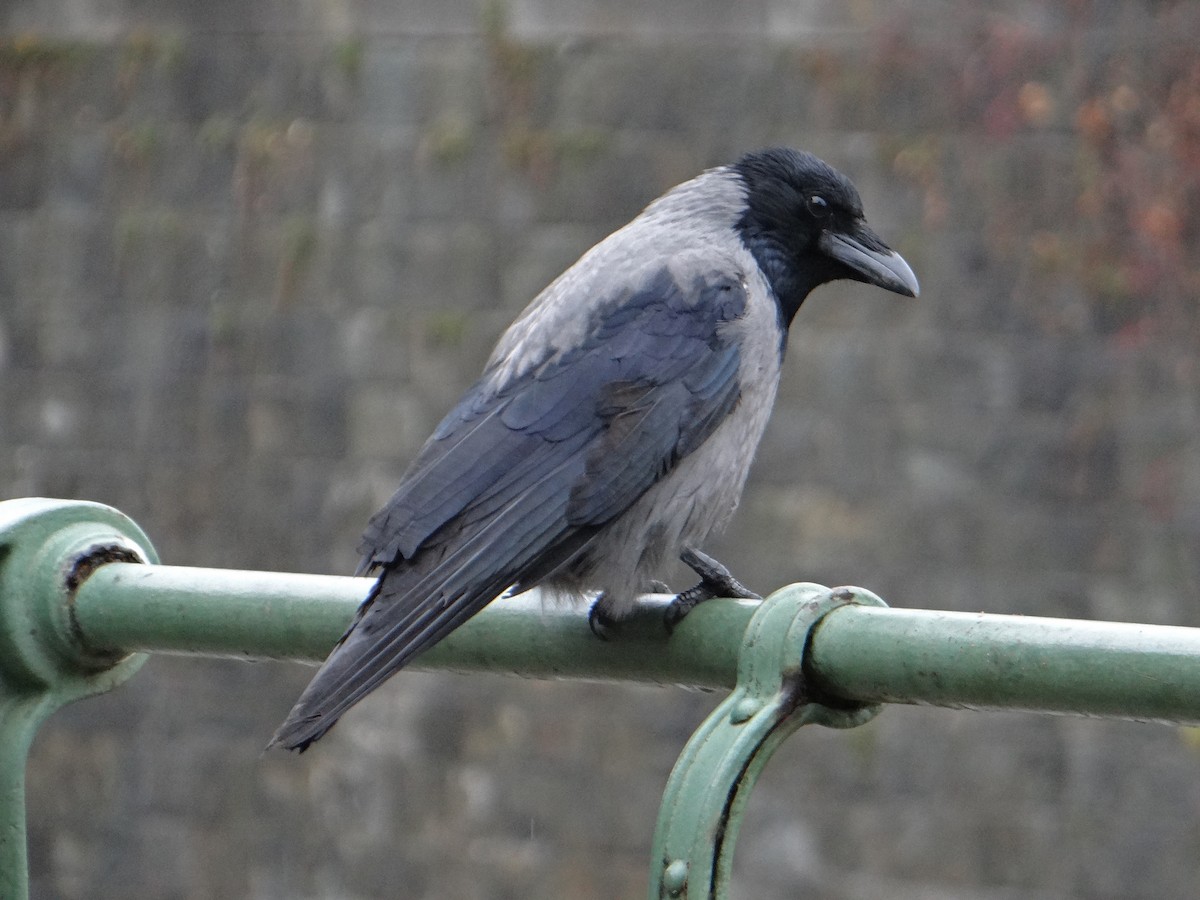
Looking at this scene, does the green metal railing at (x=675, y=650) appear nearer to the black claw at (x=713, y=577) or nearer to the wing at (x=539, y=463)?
the wing at (x=539, y=463)

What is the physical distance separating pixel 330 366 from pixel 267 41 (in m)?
1.38

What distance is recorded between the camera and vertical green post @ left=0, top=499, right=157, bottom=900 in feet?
6.59

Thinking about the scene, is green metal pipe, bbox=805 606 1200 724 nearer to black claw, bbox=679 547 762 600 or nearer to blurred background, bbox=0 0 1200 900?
black claw, bbox=679 547 762 600

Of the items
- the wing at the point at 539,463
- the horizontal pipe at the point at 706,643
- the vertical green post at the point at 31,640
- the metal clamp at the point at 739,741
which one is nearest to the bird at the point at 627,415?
the wing at the point at 539,463

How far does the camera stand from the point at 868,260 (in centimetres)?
366

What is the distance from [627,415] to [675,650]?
3.75 ft

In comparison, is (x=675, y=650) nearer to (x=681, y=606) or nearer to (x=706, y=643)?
(x=706, y=643)

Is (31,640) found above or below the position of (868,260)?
below

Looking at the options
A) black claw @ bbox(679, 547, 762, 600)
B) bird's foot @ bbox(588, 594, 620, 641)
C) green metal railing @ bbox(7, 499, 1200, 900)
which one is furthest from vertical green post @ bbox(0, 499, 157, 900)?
black claw @ bbox(679, 547, 762, 600)

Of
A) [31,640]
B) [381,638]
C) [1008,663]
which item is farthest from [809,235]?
[1008,663]

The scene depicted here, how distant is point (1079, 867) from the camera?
22.7 feet

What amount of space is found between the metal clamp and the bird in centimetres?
48

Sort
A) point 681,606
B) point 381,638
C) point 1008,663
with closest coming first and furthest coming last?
point 1008,663, point 381,638, point 681,606

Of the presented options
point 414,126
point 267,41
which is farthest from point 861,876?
point 267,41
